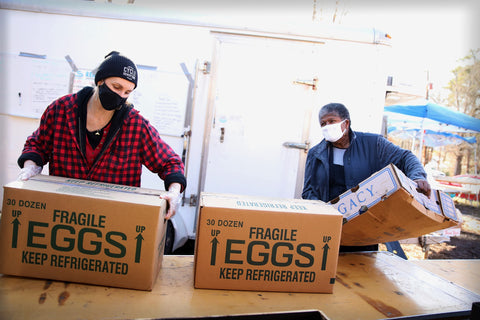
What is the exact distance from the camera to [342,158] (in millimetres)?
2381

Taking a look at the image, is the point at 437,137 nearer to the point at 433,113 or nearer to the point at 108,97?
the point at 433,113

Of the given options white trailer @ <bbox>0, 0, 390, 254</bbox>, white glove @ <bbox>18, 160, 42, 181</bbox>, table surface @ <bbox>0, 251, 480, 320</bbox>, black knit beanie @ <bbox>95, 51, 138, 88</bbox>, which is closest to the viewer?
table surface @ <bbox>0, 251, 480, 320</bbox>

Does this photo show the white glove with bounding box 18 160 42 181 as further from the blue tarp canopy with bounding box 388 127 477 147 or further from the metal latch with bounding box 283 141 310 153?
the blue tarp canopy with bounding box 388 127 477 147

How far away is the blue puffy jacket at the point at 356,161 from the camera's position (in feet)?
7.45

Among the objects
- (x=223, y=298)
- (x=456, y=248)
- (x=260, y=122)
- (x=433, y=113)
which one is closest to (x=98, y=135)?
(x=223, y=298)

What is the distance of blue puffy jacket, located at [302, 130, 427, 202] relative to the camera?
7.45ft

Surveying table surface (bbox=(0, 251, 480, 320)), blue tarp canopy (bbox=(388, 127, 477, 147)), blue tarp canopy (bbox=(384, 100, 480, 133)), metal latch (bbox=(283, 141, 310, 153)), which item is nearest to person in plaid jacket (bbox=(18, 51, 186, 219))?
table surface (bbox=(0, 251, 480, 320))

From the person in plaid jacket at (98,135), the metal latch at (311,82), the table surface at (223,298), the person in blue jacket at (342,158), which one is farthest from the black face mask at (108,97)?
the metal latch at (311,82)

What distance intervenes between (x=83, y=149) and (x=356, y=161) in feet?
6.20

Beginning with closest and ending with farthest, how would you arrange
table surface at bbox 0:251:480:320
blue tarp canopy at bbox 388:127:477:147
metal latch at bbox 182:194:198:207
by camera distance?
table surface at bbox 0:251:480:320
metal latch at bbox 182:194:198:207
blue tarp canopy at bbox 388:127:477:147

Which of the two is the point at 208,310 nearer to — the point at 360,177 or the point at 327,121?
the point at 360,177

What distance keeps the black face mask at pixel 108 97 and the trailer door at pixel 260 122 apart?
5.99 feet

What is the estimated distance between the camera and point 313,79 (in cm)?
344

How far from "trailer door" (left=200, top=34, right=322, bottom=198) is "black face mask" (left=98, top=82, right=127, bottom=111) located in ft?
5.99
